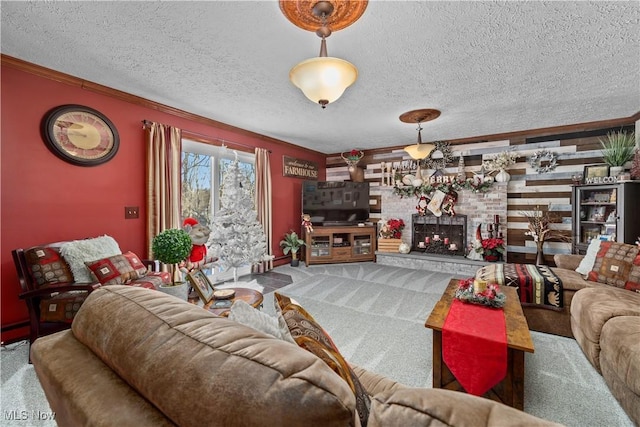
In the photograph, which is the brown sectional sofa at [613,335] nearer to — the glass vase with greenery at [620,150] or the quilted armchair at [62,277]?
the glass vase with greenery at [620,150]

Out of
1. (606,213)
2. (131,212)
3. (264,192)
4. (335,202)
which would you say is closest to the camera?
(131,212)

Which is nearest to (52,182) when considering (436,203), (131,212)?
(131,212)

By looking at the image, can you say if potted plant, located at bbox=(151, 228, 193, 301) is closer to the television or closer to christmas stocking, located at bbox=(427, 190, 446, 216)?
the television

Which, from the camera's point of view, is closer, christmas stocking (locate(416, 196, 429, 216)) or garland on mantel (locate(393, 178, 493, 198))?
garland on mantel (locate(393, 178, 493, 198))

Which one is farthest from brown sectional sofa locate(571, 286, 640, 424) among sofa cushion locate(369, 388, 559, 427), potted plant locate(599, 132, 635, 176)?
potted plant locate(599, 132, 635, 176)

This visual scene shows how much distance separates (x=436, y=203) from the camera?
17.5ft

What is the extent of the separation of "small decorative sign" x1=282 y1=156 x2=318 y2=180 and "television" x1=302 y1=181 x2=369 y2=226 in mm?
295

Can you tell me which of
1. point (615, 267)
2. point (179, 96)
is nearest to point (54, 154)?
point (179, 96)

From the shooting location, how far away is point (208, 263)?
11.0ft

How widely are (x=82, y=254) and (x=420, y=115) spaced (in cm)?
409

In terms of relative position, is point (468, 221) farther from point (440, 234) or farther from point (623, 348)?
point (623, 348)

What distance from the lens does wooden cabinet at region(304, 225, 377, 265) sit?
5.55 metres

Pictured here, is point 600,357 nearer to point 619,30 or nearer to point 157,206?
point 619,30

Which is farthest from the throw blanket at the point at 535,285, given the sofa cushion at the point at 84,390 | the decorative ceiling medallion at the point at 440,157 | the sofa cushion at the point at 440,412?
the sofa cushion at the point at 84,390
